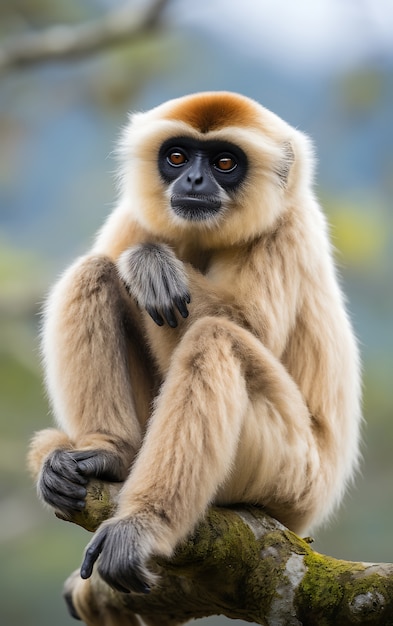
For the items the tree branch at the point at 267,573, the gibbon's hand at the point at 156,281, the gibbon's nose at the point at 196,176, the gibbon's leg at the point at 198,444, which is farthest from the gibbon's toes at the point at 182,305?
the tree branch at the point at 267,573

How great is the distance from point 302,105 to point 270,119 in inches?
352

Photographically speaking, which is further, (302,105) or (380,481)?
(302,105)

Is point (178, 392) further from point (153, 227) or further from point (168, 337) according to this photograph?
point (153, 227)

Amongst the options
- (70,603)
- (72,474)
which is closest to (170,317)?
(72,474)

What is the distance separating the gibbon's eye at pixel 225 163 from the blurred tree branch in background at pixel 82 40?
256 inches

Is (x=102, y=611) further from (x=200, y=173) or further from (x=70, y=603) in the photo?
(x=200, y=173)

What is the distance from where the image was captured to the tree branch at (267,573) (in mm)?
3555

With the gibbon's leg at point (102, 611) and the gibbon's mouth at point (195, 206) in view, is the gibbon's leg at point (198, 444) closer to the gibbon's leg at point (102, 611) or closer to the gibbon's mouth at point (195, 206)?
the gibbon's mouth at point (195, 206)

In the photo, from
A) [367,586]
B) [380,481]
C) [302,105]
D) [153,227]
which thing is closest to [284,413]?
[367,586]

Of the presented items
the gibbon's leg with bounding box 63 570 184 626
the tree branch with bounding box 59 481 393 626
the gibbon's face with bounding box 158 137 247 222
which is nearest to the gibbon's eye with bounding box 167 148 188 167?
the gibbon's face with bounding box 158 137 247 222

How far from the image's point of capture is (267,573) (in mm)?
3771

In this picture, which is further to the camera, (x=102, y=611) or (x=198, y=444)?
(x=102, y=611)

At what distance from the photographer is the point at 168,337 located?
4098 mm

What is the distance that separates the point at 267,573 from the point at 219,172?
6.67 ft
